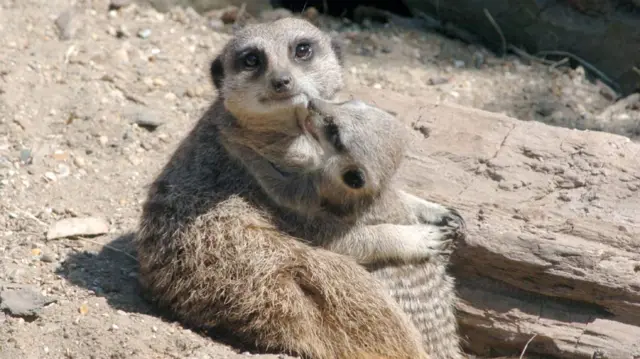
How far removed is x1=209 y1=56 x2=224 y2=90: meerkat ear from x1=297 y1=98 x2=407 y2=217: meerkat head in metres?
0.50

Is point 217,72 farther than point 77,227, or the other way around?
point 77,227

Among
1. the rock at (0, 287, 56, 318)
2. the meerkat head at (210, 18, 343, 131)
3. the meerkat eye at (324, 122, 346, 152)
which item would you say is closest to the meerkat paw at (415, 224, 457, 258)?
the meerkat eye at (324, 122, 346, 152)

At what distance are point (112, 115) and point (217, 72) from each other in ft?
4.96

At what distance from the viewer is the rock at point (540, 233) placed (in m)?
3.99

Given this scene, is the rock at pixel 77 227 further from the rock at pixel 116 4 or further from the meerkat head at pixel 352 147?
the rock at pixel 116 4

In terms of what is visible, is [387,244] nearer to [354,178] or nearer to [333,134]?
[354,178]

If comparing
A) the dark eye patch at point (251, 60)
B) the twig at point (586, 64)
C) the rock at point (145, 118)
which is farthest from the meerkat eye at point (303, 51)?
the twig at point (586, 64)

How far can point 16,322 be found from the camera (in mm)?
3715

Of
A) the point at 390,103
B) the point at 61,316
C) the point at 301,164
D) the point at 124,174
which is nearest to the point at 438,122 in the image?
the point at 390,103

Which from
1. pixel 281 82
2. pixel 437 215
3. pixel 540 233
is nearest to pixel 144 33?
pixel 281 82

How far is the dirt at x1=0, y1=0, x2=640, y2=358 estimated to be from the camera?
12.4ft

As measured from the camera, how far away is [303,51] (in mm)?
4086

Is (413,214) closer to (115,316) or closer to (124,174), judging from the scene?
(115,316)

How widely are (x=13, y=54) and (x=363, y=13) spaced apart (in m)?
2.46
